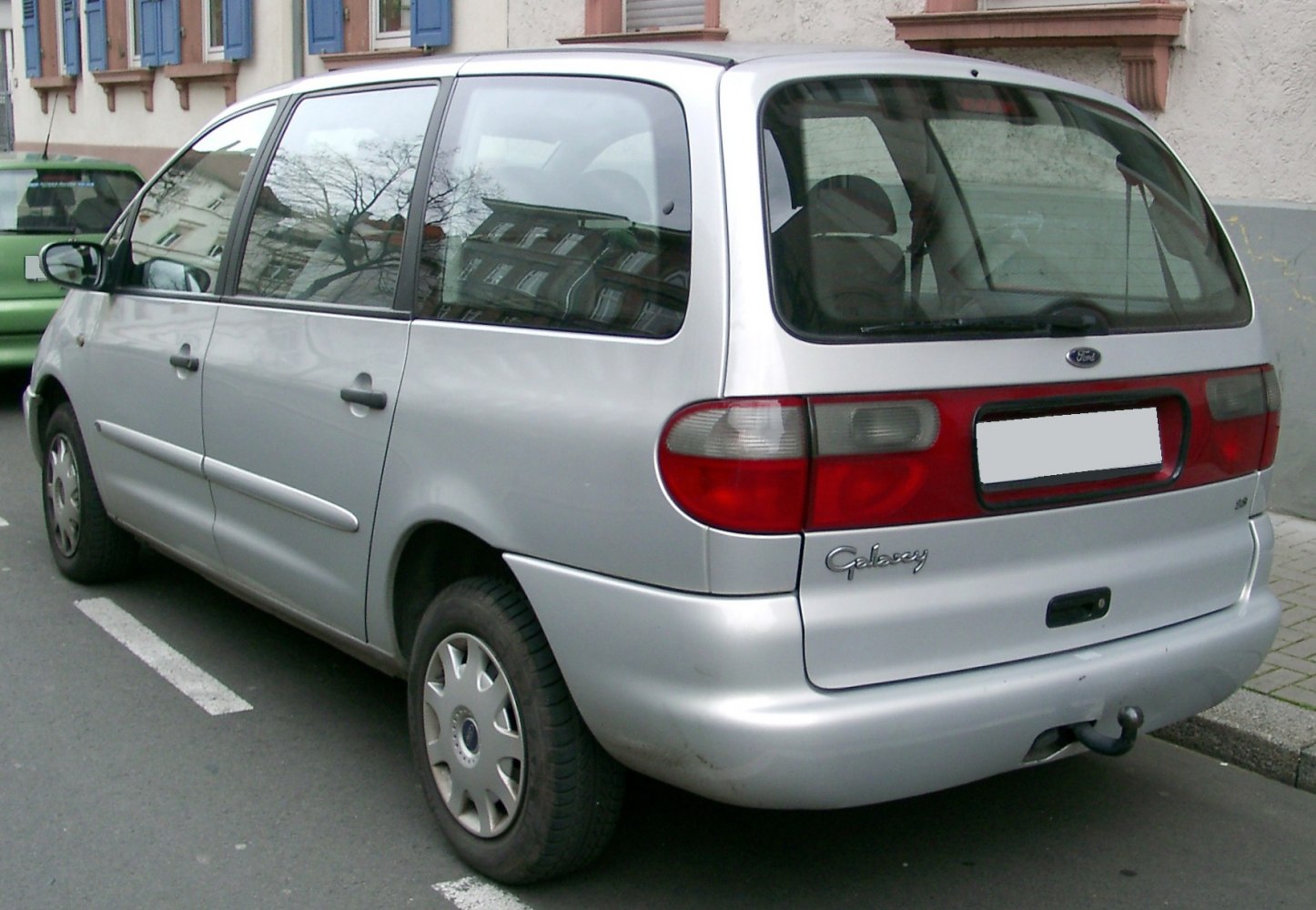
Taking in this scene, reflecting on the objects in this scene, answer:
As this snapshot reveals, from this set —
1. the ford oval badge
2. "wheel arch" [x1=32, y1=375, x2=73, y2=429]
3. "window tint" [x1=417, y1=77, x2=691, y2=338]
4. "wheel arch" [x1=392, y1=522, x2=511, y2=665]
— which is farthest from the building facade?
"wheel arch" [x1=32, y1=375, x2=73, y2=429]

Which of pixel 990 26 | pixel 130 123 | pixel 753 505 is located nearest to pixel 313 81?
pixel 753 505

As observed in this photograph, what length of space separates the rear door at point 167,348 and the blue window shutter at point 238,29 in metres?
11.9

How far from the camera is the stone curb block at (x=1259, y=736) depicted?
4.14 m

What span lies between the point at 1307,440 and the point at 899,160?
4.35m

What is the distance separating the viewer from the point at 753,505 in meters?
2.73

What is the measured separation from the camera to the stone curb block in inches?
163

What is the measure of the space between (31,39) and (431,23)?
1327 cm

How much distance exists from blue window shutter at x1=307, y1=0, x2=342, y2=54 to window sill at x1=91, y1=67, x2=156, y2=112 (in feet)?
16.3

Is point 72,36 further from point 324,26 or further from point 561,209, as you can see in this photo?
point 561,209

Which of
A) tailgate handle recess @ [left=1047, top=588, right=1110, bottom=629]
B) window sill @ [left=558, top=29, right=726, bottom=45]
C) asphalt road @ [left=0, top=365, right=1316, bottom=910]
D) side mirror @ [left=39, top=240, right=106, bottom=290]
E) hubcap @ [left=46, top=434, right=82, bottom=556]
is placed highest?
window sill @ [left=558, top=29, right=726, bottom=45]

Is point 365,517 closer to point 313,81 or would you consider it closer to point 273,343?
point 273,343

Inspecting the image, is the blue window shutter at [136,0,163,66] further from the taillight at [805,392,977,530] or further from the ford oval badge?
the taillight at [805,392,977,530]

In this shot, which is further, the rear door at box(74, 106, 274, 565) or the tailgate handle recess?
the rear door at box(74, 106, 274, 565)

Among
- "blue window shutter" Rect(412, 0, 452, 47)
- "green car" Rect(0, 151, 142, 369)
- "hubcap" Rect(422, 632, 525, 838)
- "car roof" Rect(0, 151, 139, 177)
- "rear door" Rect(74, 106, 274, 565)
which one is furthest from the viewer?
"blue window shutter" Rect(412, 0, 452, 47)
